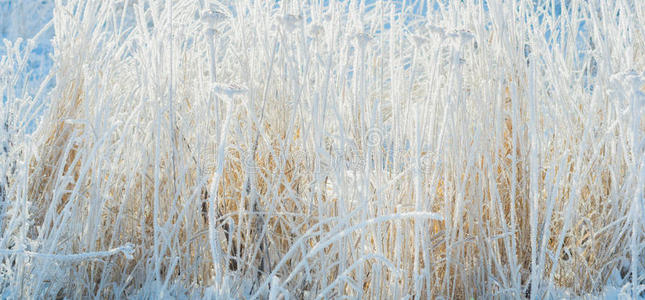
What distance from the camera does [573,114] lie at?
4.33 ft

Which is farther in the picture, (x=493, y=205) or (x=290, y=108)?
(x=290, y=108)

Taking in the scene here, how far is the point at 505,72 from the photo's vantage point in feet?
3.99

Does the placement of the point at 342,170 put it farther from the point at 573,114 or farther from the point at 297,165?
the point at 573,114

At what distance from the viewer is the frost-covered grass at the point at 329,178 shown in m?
0.98

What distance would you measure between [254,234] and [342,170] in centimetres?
26

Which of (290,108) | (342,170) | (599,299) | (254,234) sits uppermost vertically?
(290,108)

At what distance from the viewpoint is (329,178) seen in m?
1.17

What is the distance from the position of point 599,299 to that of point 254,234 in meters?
0.63

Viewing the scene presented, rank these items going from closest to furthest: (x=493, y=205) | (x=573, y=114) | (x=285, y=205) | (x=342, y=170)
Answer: (x=342, y=170) < (x=493, y=205) < (x=285, y=205) < (x=573, y=114)

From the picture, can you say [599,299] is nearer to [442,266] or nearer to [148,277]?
Result: [442,266]

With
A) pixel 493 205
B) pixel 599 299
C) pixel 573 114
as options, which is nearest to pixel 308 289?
pixel 493 205

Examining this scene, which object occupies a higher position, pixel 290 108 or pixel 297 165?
pixel 290 108

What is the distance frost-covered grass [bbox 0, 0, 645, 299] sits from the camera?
98cm

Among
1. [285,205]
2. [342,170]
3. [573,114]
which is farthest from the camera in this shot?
[573,114]
